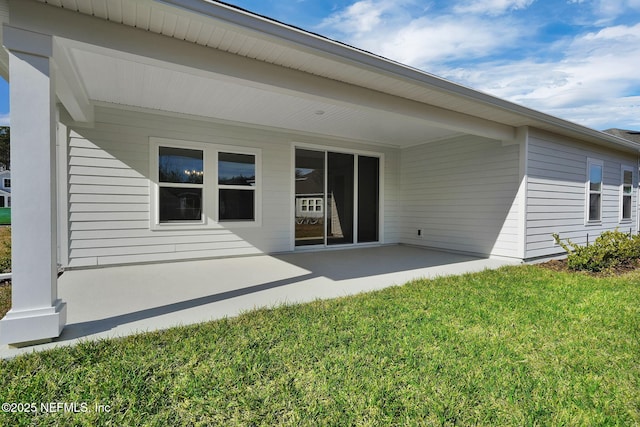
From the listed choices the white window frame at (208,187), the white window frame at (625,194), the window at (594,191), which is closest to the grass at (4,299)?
the white window frame at (208,187)

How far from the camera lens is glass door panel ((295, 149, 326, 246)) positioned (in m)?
6.94

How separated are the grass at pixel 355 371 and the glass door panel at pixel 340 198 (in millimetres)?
4256

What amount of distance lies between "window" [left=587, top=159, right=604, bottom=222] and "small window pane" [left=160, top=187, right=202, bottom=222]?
28.0ft

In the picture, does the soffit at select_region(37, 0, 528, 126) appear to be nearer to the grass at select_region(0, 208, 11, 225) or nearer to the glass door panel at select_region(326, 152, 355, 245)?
the glass door panel at select_region(326, 152, 355, 245)

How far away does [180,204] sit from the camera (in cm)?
565

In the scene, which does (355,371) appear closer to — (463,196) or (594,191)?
→ (463,196)

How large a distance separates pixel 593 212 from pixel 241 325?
29.0 ft

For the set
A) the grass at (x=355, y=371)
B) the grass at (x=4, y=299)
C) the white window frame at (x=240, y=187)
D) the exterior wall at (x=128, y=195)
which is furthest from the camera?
the white window frame at (x=240, y=187)

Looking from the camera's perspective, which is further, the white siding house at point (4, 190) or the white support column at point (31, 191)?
the white siding house at point (4, 190)

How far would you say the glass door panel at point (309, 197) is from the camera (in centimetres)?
694

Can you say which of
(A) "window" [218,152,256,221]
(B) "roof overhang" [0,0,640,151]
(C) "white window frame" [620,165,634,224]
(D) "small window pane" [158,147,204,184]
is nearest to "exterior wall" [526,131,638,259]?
(B) "roof overhang" [0,0,640,151]

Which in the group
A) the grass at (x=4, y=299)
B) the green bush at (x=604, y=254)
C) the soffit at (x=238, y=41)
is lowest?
the grass at (x=4, y=299)

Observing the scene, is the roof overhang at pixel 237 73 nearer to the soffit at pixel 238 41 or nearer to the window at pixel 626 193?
the soffit at pixel 238 41

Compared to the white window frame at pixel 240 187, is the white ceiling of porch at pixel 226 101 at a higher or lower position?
higher
